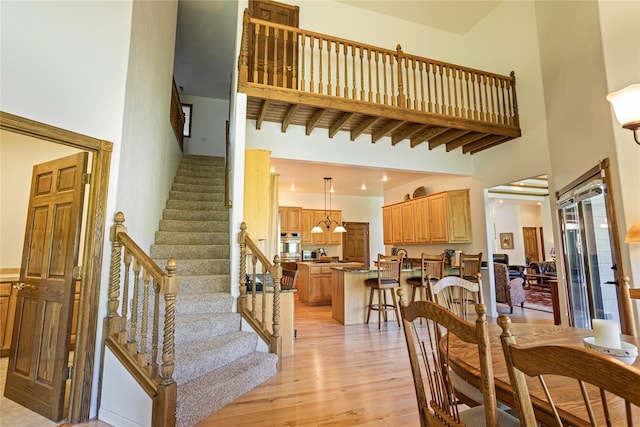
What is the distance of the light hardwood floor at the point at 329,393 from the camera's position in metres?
2.27

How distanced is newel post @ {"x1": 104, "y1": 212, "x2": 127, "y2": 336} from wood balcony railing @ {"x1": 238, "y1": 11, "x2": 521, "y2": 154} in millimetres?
2074

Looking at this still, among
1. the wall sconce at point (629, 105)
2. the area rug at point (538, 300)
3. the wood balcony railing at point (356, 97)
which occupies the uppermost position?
the wood balcony railing at point (356, 97)

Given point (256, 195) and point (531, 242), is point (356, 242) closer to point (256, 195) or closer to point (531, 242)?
point (531, 242)

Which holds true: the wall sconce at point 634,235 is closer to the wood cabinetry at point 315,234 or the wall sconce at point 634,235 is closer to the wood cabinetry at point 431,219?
the wood cabinetry at point 431,219

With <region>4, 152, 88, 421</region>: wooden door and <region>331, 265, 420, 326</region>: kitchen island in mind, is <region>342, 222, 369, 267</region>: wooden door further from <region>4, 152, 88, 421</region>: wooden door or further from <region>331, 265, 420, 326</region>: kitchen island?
<region>4, 152, 88, 421</region>: wooden door

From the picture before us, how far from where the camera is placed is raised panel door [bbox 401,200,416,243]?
746 centimetres

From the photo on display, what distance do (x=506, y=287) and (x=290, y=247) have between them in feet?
17.4

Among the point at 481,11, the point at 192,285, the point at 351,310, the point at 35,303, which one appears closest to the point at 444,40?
the point at 481,11

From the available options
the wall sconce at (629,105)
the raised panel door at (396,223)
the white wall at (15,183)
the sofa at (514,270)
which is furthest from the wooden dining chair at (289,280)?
the sofa at (514,270)

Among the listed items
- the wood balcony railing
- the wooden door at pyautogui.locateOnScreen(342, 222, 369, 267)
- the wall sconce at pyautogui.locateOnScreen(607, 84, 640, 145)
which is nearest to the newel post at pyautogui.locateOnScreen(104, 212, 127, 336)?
the wood balcony railing

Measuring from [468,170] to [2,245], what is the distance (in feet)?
23.0

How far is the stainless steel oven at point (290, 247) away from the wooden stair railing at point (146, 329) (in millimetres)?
6196

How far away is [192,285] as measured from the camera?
348 cm

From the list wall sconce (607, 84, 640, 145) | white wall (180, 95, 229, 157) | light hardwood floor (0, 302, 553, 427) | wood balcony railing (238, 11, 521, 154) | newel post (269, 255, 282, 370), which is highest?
white wall (180, 95, 229, 157)
